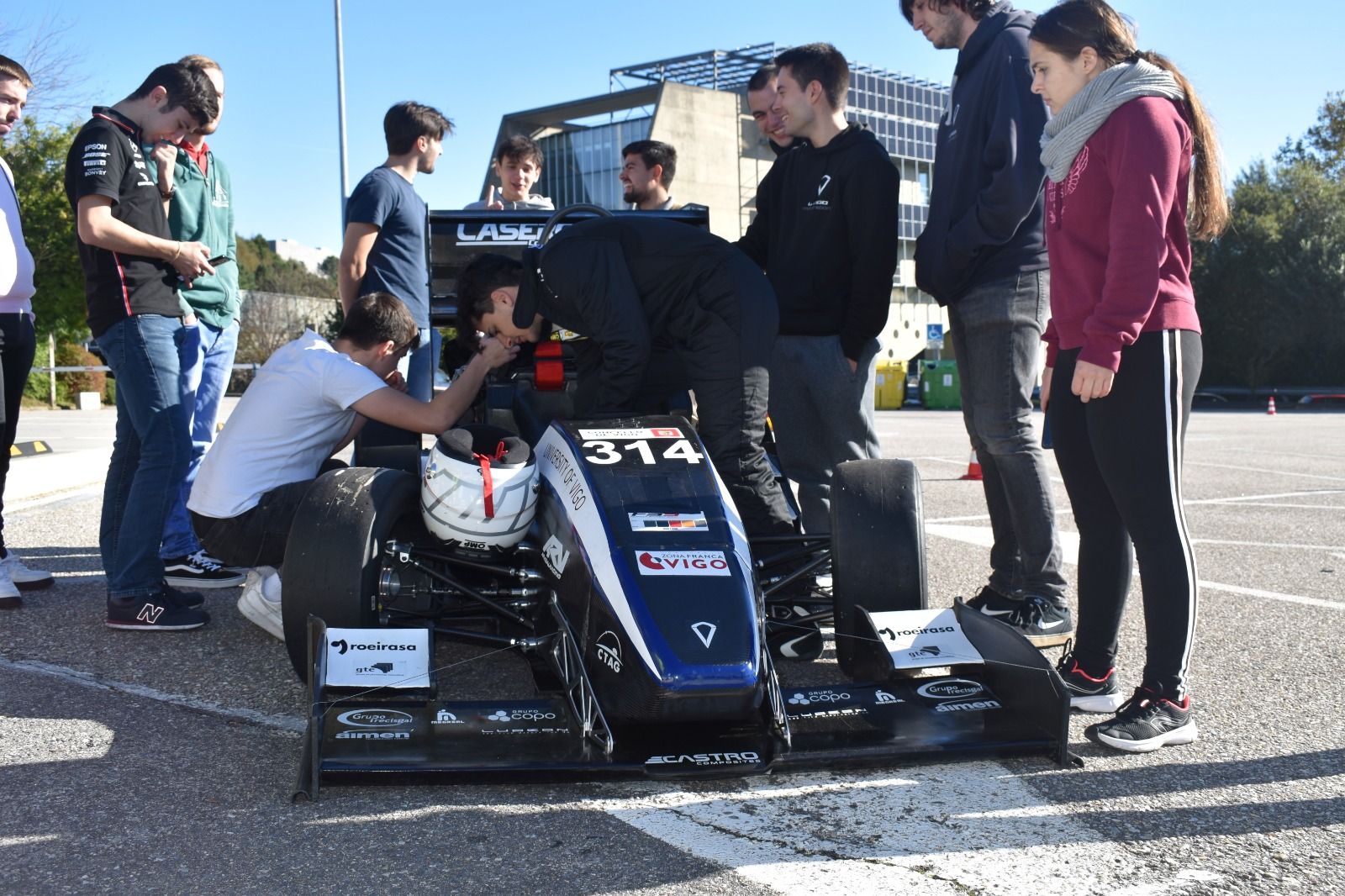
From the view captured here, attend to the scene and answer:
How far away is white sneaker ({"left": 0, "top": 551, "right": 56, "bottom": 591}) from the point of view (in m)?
5.23

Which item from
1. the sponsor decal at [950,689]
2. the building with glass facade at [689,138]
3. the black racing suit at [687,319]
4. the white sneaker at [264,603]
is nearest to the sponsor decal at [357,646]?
the black racing suit at [687,319]

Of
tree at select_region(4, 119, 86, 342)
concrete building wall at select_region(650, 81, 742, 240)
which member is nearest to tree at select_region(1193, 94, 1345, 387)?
concrete building wall at select_region(650, 81, 742, 240)

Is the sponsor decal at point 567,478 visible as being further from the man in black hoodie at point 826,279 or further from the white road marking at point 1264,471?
the white road marking at point 1264,471

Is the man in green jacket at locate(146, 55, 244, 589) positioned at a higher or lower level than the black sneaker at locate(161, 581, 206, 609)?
higher

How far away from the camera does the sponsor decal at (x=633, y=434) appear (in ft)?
12.1

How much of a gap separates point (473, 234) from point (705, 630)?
3365mm

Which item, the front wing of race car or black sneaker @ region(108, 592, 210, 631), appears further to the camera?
black sneaker @ region(108, 592, 210, 631)

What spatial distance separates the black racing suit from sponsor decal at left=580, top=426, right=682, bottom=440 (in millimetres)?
276

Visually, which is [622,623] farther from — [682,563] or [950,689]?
[950,689]

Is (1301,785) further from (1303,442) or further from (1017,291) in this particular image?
(1303,442)

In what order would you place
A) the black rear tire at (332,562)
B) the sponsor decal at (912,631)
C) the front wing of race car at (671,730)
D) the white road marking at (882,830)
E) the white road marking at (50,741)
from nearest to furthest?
the white road marking at (882,830) < the front wing of race car at (671,730) < the white road marking at (50,741) < the sponsor decal at (912,631) < the black rear tire at (332,562)

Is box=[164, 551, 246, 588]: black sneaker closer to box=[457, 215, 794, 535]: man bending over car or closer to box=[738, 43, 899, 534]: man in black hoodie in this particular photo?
box=[457, 215, 794, 535]: man bending over car

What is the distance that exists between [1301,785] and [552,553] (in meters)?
2.04

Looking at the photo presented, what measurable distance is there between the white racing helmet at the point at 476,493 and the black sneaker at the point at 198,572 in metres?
2.07
